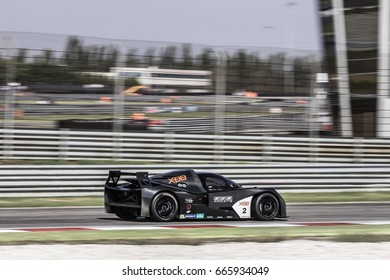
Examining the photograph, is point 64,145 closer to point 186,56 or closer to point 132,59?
point 132,59

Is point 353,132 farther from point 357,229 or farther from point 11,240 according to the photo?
point 11,240

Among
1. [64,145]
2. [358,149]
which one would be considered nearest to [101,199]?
A: [64,145]

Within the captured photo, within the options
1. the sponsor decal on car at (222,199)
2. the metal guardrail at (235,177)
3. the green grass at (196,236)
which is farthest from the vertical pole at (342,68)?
the green grass at (196,236)

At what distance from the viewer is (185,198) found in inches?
423

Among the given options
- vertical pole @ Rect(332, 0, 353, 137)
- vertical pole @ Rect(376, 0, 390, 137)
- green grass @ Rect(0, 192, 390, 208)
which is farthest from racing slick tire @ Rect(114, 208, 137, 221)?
vertical pole @ Rect(332, 0, 353, 137)

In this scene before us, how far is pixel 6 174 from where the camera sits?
577 inches

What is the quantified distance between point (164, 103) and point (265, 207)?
6.13 metres

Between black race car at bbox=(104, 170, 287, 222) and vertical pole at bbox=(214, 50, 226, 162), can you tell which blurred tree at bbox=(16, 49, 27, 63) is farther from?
black race car at bbox=(104, 170, 287, 222)

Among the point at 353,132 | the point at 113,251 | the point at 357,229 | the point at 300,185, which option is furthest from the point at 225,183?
the point at 353,132

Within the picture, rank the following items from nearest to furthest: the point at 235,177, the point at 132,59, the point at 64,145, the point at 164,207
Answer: the point at 164,207, the point at 235,177, the point at 132,59, the point at 64,145

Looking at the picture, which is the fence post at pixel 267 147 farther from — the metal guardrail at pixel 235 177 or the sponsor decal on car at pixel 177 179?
the sponsor decal on car at pixel 177 179

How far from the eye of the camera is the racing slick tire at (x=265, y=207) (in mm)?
11000

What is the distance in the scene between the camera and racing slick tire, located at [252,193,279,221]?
1100 centimetres

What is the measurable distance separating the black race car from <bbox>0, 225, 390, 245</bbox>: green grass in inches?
40.5
